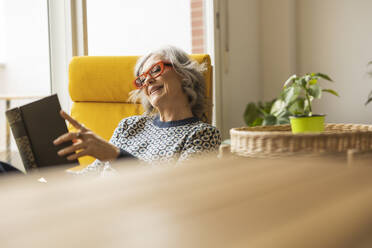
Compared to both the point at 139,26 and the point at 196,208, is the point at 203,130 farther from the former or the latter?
the point at 139,26

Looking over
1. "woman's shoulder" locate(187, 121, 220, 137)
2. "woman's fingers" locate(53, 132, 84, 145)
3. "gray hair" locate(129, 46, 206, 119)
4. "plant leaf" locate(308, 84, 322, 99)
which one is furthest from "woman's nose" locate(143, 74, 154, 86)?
"plant leaf" locate(308, 84, 322, 99)

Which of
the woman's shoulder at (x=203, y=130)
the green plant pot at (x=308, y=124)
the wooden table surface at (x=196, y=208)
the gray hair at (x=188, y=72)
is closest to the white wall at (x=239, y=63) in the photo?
the gray hair at (x=188, y=72)

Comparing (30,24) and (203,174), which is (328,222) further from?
(30,24)

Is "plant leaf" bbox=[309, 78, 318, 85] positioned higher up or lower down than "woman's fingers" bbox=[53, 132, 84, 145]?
higher up

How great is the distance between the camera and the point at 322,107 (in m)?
3.65

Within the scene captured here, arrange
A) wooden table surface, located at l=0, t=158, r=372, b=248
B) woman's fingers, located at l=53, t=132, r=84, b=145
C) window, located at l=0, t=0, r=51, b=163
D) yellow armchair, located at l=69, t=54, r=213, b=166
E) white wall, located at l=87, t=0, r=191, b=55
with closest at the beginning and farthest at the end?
wooden table surface, located at l=0, t=158, r=372, b=248, woman's fingers, located at l=53, t=132, r=84, b=145, yellow armchair, located at l=69, t=54, r=213, b=166, window, located at l=0, t=0, r=51, b=163, white wall, located at l=87, t=0, r=191, b=55

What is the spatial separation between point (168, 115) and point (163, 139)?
13 centimetres

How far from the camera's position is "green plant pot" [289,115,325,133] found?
134cm

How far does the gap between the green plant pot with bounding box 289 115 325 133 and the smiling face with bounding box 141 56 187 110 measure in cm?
57

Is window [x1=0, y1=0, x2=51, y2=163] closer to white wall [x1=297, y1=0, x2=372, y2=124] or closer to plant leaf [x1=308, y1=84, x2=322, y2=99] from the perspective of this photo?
plant leaf [x1=308, y1=84, x2=322, y2=99]

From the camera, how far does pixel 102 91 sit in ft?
7.18

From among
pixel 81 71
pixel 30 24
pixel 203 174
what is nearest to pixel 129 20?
pixel 30 24

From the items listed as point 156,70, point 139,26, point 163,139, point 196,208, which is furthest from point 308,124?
point 139,26

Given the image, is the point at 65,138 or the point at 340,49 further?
the point at 340,49
